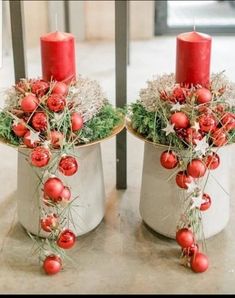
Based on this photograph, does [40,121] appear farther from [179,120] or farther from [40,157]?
[179,120]

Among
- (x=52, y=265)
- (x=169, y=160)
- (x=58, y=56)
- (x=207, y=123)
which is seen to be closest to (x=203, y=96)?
(x=207, y=123)

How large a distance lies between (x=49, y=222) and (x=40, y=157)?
0.17m

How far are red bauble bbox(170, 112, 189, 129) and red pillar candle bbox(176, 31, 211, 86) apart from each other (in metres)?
0.16

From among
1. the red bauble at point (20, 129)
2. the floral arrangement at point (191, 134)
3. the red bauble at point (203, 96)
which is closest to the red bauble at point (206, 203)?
the floral arrangement at point (191, 134)

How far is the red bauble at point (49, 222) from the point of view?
1.36m

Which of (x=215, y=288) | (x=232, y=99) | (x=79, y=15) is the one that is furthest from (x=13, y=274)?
(x=79, y=15)

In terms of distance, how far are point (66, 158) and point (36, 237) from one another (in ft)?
1.05

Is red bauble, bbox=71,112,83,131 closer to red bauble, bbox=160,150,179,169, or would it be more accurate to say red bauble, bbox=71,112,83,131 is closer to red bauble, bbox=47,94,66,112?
red bauble, bbox=47,94,66,112

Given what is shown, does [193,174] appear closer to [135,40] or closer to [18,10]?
[18,10]

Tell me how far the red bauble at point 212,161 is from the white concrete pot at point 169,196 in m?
0.08

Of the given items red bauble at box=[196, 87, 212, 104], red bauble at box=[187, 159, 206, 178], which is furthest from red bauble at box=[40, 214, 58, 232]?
red bauble at box=[196, 87, 212, 104]

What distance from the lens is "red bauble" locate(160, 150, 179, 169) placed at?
53.3 inches

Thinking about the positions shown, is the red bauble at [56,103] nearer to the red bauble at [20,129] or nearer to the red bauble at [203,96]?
the red bauble at [20,129]

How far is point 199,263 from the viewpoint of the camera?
1395mm
